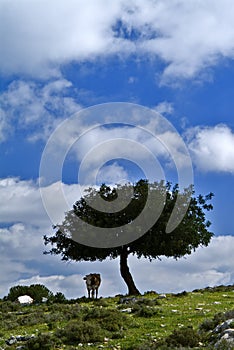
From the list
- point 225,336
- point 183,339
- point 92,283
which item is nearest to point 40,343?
point 183,339

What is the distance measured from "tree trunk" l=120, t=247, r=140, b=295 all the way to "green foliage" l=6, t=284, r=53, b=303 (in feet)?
24.8

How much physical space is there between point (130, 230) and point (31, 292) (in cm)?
1185

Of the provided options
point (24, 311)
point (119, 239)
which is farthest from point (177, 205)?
point (24, 311)

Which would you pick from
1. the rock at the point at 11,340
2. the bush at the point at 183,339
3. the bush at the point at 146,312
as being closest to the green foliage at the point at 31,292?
the bush at the point at 146,312

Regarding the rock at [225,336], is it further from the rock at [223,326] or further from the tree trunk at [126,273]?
the tree trunk at [126,273]

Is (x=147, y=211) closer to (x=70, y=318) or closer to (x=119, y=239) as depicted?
(x=119, y=239)

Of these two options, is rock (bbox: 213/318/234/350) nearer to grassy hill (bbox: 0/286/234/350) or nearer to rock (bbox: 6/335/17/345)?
grassy hill (bbox: 0/286/234/350)

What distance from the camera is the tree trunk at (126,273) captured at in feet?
174

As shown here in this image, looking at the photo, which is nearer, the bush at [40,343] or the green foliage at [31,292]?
the bush at [40,343]

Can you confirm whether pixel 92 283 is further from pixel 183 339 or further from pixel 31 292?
pixel 183 339

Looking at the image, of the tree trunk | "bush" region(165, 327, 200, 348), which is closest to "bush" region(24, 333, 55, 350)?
"bush" region(165, 327, 200, 348)

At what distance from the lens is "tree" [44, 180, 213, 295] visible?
51.3 meters

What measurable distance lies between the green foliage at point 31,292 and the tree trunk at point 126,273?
7551mm

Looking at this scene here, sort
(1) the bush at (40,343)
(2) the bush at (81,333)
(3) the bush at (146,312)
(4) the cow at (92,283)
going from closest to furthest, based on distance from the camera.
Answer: (1) the bush at (40,343), (2) the bush at (81,333), (3) the bush at (146,312), (4) the cow at (92,283)
